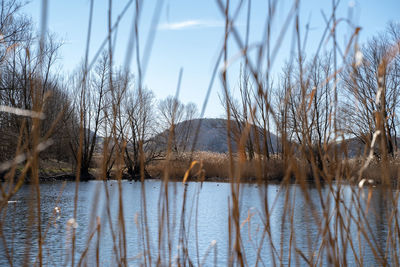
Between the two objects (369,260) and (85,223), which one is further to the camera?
(85,223)

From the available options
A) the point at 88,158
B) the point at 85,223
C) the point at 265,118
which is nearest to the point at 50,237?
the point at 85,223

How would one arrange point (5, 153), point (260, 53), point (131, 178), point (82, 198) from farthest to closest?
point (131, 178), point (5, 153), point (82, 198), point (260, 53)

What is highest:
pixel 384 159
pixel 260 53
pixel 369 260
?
pixel 260 53

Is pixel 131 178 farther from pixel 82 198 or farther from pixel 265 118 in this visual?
pixel 265 118

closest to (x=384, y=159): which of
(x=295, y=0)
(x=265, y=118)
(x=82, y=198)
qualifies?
(x=265, y=118)

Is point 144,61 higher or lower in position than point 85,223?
higher

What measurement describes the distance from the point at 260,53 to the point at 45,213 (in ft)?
18.4

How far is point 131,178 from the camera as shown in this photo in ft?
43.7

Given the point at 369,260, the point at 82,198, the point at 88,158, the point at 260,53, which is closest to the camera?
the point at 260,53

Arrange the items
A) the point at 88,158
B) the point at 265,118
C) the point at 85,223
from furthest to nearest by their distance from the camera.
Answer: the point at 88,158
the point at 85,223
the point at 265,118

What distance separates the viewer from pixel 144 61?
689mm

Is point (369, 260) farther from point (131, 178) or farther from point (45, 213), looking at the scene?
point (131, 178)

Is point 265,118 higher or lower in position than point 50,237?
higher

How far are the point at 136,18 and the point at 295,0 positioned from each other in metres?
0.24
